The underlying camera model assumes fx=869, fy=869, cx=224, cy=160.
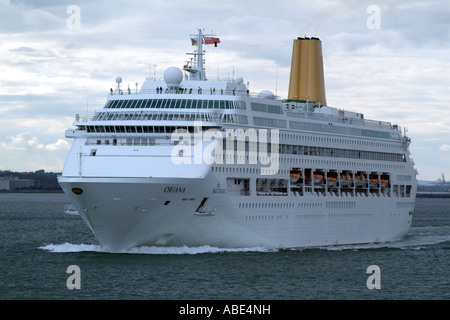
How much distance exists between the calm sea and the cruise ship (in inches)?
68.4

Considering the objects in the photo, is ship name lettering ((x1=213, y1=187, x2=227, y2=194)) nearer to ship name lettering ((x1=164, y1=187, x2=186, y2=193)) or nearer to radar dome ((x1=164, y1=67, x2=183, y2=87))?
ship name lettering ((x1=164, y1=187, x2=186, y2=193))

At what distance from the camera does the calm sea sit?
143ft

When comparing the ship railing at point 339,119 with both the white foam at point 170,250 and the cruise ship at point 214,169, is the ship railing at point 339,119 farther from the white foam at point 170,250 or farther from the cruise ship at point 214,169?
the white foam at point 170,250

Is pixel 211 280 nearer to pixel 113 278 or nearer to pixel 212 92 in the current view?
pixel 113 278

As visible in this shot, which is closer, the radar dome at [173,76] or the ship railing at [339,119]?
the radar dome at [173,76]

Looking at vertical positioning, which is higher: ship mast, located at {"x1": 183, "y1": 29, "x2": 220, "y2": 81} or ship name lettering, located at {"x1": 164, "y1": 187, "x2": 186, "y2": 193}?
ship mast, located at {"x1": 183, "y1": 29, "x2": 220, "y2": 81}

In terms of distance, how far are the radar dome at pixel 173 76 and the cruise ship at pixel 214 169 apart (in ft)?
0.25

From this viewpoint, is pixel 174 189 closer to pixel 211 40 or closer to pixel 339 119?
pixel 211 40

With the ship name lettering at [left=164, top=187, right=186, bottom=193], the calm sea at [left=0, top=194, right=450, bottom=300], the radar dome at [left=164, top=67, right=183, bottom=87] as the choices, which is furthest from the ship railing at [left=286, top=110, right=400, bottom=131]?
the ship name lettering at [left=164, top=187, right=186, bottom=193]

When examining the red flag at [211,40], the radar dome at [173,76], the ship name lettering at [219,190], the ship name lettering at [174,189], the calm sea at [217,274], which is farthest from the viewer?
the red flag at [211,40]

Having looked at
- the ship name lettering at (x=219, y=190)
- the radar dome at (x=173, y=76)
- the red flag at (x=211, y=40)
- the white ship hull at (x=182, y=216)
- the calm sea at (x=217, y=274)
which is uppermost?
Answer: the red flag at (x=211, y=40)

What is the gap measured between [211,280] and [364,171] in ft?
94.0

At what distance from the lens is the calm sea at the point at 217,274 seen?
143 feet

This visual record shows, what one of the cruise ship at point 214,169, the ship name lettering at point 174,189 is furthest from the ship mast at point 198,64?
the ship name lettering at point 174,189
